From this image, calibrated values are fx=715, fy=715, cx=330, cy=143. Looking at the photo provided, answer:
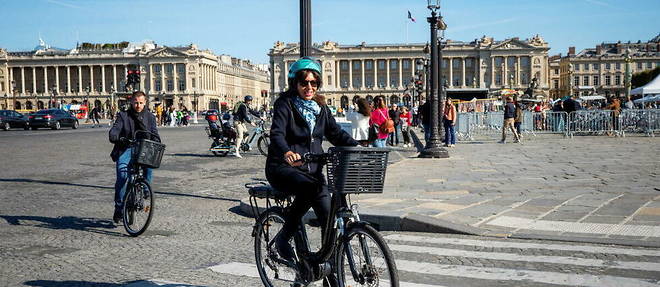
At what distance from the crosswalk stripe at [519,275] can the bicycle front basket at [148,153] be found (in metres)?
3.19

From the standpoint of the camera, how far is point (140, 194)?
7.80 m

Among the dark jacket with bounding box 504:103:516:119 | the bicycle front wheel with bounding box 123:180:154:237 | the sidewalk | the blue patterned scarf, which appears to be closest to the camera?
the blue patterned scarf

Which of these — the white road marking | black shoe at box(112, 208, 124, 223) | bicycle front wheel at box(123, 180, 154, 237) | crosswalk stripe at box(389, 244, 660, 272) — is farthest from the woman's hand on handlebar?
black shoe at box(112, 208, 124, 223)

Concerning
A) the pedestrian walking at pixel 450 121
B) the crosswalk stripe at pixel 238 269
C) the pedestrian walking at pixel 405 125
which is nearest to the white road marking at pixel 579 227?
the crosswalk stripe at pixel 238 269

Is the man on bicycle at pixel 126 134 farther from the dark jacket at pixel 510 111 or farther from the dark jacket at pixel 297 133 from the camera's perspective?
the dark jacket at pixel 510 111

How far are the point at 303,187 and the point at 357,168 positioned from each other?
1.73 feet

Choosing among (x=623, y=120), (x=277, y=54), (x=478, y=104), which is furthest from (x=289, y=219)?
(x=277, y=54)

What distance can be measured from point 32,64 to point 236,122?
140041 millimetres

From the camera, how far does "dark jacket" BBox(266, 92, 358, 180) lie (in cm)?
457

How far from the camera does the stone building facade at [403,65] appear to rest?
138 meters

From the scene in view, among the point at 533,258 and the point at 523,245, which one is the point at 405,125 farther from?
the point at 533,258

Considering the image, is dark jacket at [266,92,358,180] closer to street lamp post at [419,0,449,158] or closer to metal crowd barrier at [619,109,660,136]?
street lamp post at [419,0,449,158]

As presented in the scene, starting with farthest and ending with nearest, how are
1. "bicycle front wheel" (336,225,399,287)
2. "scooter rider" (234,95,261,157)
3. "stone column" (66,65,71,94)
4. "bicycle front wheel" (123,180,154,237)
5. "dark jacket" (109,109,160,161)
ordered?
1. "stone column" (66,65,71,94)
2. "scooter rider" (234,95,261,157)
3. "dark jacket" (109,109,160,161)
4. "bicycle front wheel" (123,180,154,237)
5. "bicycle front wheel" (336,225,399,287)

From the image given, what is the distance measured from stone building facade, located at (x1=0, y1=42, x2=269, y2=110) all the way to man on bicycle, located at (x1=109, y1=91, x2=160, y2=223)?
133m
